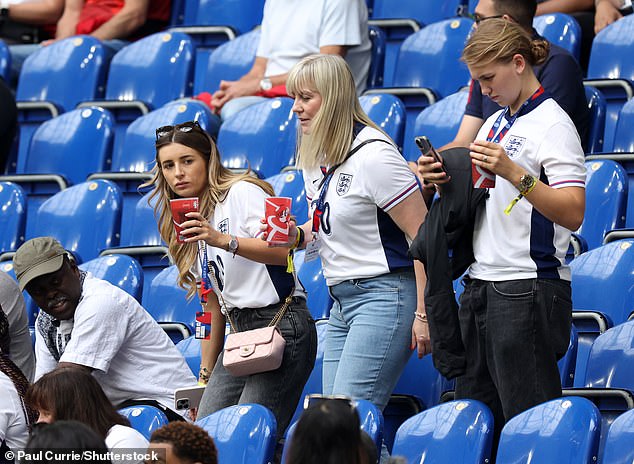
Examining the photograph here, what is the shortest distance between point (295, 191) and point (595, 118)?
3.89ft

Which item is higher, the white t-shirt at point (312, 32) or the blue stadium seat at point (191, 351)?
the white t-shirt at point (312, 32)

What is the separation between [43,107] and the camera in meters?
6.90

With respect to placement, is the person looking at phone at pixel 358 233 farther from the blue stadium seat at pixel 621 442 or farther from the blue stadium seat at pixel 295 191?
the blue stadium seat at pixel 295 191

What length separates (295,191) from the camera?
5.46m

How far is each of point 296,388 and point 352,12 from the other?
2.46m

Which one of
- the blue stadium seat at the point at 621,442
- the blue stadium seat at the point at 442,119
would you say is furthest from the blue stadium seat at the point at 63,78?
the blue stadium seat at the point at 621,442

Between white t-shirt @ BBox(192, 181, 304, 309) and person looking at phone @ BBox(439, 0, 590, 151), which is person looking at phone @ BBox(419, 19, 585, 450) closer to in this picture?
white t-shirt @ BBox(192, 181, 304, 309)

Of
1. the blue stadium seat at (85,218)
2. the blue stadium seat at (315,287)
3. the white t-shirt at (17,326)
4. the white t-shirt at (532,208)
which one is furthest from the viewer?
the blue stadium seat at (85,218)

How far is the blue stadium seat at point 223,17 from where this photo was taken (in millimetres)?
7320

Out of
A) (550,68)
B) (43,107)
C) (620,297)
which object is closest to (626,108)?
(550,68)

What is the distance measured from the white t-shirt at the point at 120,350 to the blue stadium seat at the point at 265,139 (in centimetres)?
170

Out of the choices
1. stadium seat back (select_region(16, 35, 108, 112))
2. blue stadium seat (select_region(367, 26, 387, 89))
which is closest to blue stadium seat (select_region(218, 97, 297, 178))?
blue stadium seat (select_region(367, 26, 387, 89))

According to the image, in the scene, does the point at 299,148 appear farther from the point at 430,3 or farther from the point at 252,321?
the point at 430,3

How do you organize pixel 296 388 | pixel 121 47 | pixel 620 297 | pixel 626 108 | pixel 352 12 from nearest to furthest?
pixel 296 388 < pixel 620 297 < pixel 626 108 < pixel 352 12 < pixel 121 47
